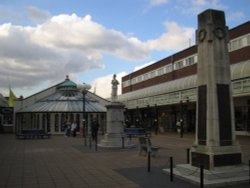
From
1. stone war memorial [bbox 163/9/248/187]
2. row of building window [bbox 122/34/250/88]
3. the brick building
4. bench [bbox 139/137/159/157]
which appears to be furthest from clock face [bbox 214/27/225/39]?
the brick building

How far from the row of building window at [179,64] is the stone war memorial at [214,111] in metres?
11.5

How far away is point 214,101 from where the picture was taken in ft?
35.4

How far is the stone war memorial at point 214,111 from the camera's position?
10578mm

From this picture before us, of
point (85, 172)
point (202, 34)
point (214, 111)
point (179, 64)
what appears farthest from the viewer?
point (179, 64)

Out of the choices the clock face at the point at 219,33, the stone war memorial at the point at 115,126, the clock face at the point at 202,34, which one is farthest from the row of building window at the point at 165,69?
the clock face at the point at 219,33

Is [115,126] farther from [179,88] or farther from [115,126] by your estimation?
[179,88]

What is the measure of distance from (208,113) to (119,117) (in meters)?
12.3

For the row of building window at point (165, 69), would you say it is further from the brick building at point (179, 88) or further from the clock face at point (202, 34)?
the clock face at point (202, 34)

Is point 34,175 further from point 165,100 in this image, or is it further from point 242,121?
point 165,100

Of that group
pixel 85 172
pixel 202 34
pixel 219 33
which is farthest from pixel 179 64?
pixel 85 172

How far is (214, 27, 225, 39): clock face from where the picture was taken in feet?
36.5

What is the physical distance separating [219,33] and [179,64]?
40.8 meters

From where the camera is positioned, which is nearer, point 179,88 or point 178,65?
point 179,88

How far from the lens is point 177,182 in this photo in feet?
34.1
